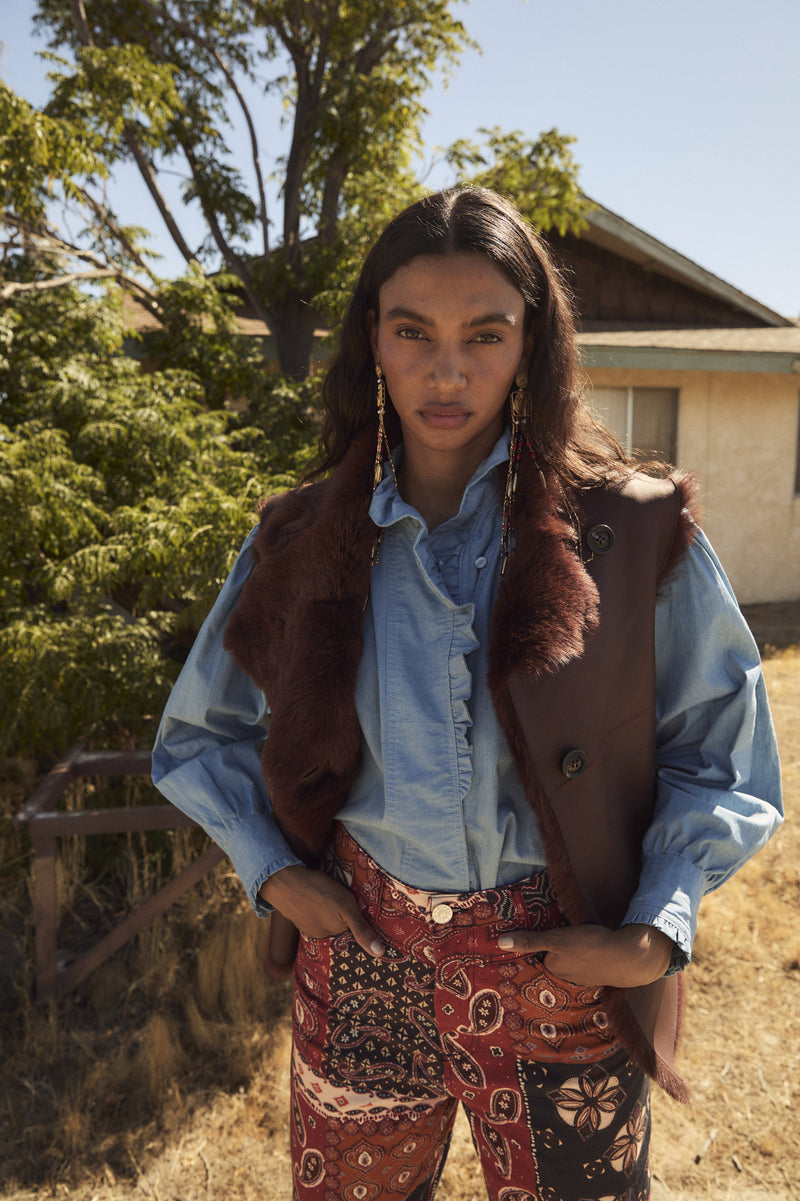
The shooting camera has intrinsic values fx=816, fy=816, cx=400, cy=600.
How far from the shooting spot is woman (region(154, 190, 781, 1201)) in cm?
120

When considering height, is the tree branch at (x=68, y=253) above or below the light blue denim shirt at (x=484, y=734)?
above

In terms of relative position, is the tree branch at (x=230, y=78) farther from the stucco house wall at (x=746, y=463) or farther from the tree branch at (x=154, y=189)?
the stucco house wall at (x=746, y=463)

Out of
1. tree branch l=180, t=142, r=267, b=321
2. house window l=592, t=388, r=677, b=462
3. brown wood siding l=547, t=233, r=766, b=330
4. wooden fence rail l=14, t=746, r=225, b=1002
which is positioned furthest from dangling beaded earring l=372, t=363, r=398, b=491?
brown wood siding l=547, t=233, r=766, b=330

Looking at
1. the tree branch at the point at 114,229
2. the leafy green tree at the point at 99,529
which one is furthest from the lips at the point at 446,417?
the tree branch at the point at 114,229

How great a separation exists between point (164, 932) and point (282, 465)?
7.51 ft

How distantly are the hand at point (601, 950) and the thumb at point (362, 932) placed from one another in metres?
0.21

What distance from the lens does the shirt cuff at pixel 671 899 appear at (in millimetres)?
1181

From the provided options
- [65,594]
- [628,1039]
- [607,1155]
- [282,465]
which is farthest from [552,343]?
[282,465]

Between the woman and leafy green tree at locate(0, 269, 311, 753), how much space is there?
1.90m

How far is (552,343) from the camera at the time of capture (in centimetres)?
138

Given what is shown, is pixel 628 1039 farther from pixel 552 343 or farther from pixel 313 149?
pixel 313 149

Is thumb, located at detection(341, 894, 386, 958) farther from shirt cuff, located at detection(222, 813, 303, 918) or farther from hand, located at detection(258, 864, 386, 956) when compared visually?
shirt cuff, located at detection(222, 813, 303, 918)

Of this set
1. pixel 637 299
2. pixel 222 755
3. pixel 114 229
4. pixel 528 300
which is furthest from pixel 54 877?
pixel 637 299

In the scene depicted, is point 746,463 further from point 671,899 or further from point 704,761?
point 671,899
